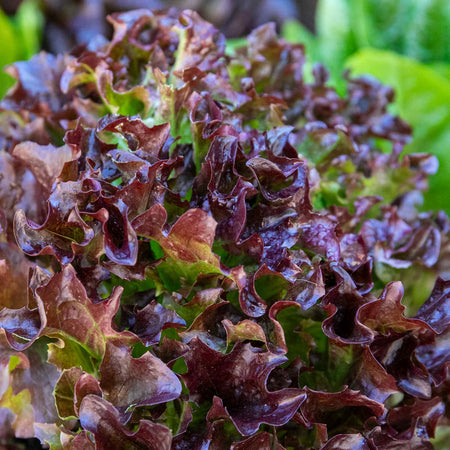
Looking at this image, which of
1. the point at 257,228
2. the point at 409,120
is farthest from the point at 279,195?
the point at 409,120

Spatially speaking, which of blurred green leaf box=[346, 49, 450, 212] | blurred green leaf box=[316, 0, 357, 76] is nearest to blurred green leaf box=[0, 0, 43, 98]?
blurred green leaf box=[316, 0, 357, 76]

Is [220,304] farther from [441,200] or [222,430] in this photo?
[441,200]

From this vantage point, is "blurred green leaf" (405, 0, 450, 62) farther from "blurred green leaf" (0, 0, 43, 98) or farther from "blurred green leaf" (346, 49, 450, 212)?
"blurred green leaf" (0, 0, 43, 98)

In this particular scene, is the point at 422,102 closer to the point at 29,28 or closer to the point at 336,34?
the point at 336,34

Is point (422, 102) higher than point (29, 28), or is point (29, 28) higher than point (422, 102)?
point (422, 102)

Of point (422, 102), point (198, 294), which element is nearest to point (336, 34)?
A: point (422, 102)
